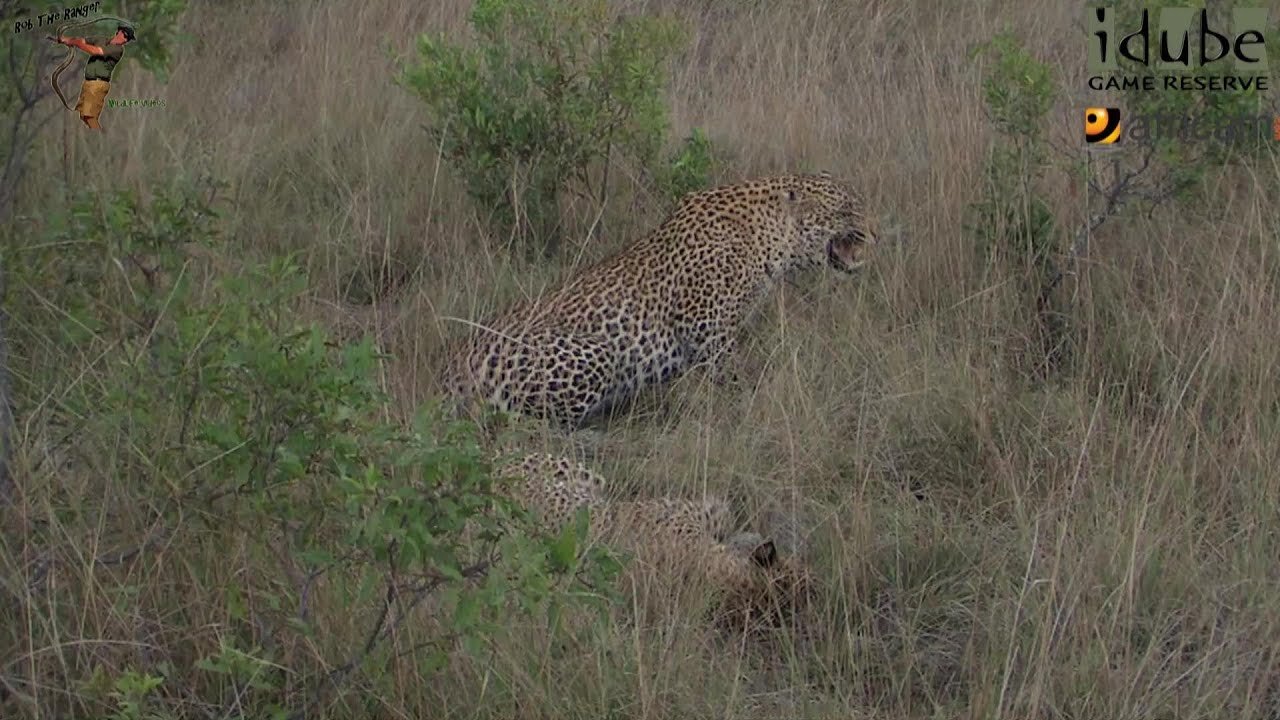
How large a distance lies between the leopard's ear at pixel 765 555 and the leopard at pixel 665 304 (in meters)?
1.76

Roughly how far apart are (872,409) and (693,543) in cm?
136

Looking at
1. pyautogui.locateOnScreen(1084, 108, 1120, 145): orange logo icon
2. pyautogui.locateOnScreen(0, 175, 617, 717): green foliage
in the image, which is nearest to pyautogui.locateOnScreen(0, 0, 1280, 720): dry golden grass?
pyautogui.locateOnScreen(0, 175, 617, 717): green foliage

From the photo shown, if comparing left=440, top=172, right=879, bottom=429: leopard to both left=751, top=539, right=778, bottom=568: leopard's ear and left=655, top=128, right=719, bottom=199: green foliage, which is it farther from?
left=751, top=539, right=778, bottom=568: leopard's ear

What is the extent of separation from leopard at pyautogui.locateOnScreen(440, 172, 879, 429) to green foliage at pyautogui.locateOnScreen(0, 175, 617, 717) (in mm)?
1846

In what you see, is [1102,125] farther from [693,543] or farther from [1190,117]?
[693,543]

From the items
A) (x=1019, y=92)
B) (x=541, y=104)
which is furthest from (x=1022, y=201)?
(x=541, y=104)

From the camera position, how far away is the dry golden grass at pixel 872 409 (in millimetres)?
4281

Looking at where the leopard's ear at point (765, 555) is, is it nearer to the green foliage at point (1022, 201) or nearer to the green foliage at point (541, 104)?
the green foliage at point (1022, 201)

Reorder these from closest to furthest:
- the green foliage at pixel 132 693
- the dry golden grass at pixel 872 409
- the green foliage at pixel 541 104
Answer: the green foliage at pixel 132 693 < the dry golden grass at pixel 872 409 < the green foliage at pixel 541 104

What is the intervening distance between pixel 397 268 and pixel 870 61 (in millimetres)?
3361

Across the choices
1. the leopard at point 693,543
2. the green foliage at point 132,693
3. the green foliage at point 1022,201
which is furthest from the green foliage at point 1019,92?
the green foliage at point 132,693

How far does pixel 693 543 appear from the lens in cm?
501

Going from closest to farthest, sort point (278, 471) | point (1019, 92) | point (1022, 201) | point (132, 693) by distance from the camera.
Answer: point (132, 693), point (278, 471), point (1022, 201), point (1019, 92)

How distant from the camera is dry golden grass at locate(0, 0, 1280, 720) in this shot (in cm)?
428
